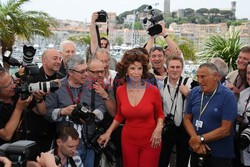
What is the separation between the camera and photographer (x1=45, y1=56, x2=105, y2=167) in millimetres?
2945

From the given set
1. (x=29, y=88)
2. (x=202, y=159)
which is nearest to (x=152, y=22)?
(x=202, y=159)

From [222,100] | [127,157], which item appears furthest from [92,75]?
[222,100]

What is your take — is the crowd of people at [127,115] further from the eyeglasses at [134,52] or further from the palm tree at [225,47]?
the palm tree at [225,47]

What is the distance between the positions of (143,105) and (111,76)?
2.53 ft

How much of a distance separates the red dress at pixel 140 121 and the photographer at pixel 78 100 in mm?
243

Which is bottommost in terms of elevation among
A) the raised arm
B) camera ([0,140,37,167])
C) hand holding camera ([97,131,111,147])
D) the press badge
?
hand holding camera ([97,131,111,147])

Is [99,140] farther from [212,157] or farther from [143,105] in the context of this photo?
[212,157]

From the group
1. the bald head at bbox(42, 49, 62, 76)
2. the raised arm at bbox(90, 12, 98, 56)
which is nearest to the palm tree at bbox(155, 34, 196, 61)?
the raised arm at bbox(90, 12, 98, 56)

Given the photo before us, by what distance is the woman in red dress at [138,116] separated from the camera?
293cm

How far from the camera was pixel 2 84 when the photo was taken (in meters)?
2.59

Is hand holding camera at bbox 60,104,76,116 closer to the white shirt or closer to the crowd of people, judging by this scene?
the crowd of people

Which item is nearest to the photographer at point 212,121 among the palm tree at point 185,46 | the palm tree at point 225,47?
the palm tree at point 225,47

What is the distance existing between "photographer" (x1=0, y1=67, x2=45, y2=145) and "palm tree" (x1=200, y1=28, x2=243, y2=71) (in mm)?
4519

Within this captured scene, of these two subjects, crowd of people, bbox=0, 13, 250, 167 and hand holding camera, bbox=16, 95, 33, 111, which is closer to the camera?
hand holding camera, bbox=16, 95, 33, 111
